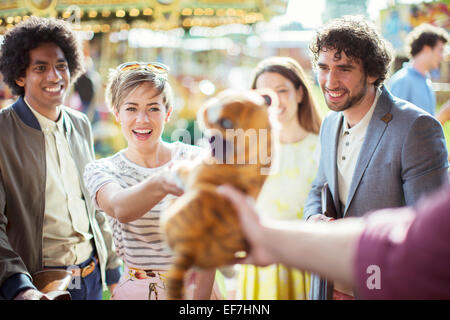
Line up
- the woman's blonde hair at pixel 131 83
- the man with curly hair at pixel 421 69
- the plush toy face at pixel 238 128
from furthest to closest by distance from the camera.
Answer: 1. the man with curly hair at pixel 421 69
2. the woman's blonde hair at pixel 131 83
3. the plush toy face at pixel 238 128

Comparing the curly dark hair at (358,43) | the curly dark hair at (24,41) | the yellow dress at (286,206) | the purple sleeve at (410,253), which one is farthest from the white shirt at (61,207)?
the purple sleeve at (410,253)

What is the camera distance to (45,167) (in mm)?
1932

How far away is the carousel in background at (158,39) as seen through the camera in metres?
5.50

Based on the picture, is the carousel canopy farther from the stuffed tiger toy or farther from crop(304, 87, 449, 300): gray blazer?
the stuffed tiger toy

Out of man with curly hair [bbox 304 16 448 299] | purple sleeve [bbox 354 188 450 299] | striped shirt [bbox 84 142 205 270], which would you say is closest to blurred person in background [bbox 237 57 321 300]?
man with curly hair [bbox 304 16 448 299]

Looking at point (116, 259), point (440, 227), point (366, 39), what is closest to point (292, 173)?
point (366, 39)

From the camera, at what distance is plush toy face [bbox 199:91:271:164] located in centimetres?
95

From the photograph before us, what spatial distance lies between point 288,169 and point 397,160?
95 centimetres

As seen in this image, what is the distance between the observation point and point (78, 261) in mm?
2059

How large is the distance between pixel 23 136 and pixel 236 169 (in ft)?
4.54

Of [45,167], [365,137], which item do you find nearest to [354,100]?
[365,137]

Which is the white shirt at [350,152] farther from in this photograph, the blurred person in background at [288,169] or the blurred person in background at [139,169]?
the blurred person in background at [139,169]

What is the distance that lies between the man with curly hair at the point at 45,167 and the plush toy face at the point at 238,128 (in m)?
1.17

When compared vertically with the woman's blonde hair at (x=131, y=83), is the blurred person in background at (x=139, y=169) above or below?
below
